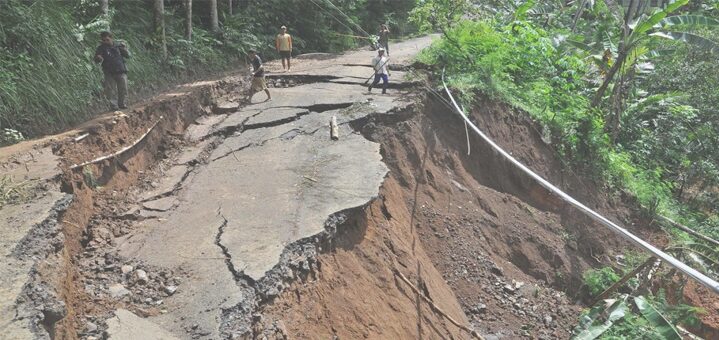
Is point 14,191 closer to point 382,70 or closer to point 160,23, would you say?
point 382,70

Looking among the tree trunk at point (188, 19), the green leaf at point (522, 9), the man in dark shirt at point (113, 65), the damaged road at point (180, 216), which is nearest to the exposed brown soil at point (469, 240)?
the damaged road at point (180, 216)

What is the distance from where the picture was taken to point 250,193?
6199 mm

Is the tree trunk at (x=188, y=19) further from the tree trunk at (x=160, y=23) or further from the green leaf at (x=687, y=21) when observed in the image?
the green leaf at (x=687, y=21)

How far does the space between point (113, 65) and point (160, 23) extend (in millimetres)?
3776

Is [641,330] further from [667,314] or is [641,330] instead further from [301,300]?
[301,300]

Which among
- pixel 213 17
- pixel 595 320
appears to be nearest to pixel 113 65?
pixel 213 17

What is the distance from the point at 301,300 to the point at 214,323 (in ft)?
2.82

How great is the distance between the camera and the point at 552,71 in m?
12.8

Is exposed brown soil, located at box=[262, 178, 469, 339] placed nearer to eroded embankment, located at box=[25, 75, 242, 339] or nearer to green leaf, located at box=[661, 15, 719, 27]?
eroded embankment, located at box=[25, 75, 242, 339]

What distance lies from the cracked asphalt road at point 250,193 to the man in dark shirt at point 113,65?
3.82 feet

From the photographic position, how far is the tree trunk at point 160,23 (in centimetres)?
1105

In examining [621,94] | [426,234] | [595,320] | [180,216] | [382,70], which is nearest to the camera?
[180,216]

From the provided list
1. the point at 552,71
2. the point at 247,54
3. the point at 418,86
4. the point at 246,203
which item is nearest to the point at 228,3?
the point at 247,54

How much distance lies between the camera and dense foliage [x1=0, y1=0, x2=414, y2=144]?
7602 mm
